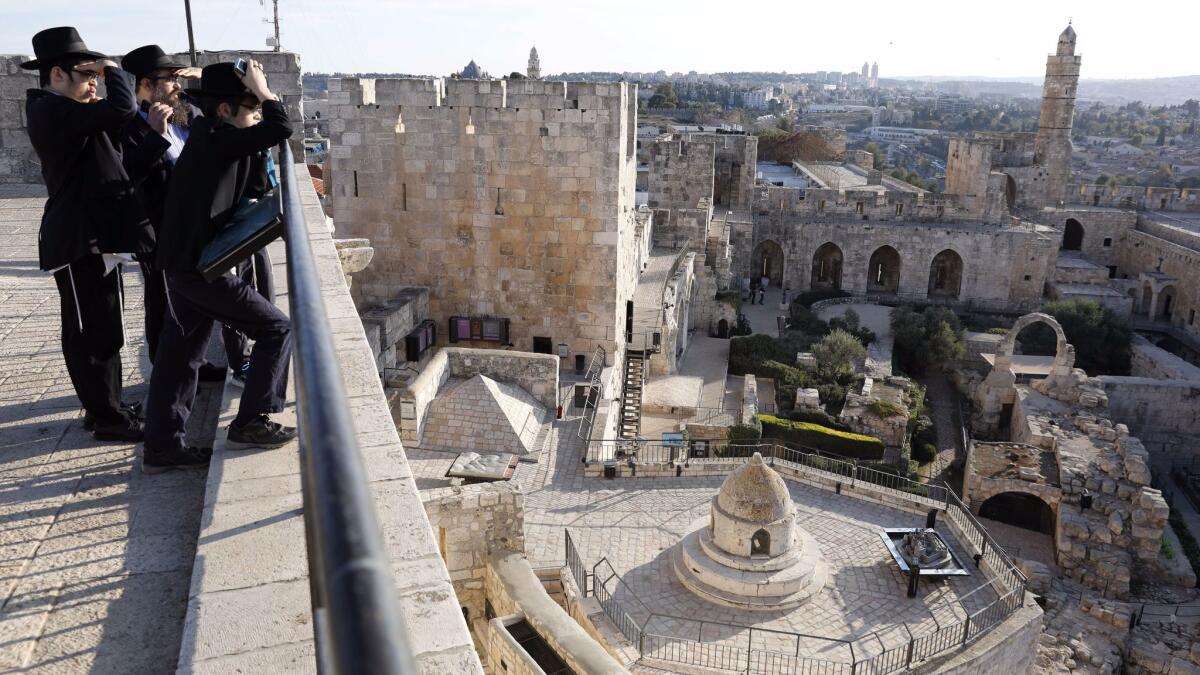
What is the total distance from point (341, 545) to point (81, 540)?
271 centimetres

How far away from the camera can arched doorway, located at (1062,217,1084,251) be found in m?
35.4

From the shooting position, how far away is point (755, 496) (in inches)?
365

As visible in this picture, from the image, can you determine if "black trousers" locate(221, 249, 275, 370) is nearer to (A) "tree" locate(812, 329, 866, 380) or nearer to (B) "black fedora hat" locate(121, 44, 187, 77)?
(B) "black fedora hat" locate(121, 44, 187, 77)

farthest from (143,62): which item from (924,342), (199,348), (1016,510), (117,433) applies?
(924,342)

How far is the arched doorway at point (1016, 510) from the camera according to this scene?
55.0ft

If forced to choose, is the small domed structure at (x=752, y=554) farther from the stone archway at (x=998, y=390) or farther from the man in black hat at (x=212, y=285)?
the stone archway at (x=998, y=390)

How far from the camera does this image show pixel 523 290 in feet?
43.0

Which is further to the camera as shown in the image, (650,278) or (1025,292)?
(1025,292)

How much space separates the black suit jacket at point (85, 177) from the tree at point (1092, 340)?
85.0ft

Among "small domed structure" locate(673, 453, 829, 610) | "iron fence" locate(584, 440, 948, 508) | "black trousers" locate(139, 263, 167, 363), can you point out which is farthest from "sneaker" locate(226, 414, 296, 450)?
"iron fence" locate(584, 440, 948, 508)

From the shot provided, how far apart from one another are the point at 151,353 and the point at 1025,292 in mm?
29488

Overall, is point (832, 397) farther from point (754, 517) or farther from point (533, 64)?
point (533, 64)

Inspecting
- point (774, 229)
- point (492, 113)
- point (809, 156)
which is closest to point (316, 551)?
point (492, 113)

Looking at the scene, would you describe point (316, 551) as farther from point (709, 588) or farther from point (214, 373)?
point (709, 588)
